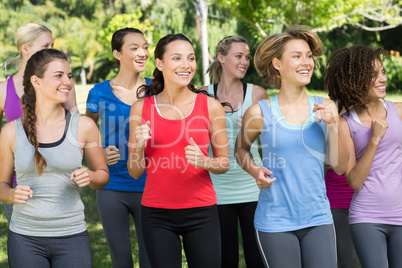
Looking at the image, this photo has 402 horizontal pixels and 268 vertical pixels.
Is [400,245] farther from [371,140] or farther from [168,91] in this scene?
[168,91]

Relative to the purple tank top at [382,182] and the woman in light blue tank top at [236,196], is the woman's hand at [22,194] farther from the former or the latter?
the purple tank top at [382,182]

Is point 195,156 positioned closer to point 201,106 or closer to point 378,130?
point 201,106

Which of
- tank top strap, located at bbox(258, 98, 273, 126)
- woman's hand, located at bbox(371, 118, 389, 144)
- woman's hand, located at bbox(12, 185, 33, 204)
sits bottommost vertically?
woman's hand, located at bbox(12, 185, 33, 204)

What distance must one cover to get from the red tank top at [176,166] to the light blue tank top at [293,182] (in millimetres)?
422

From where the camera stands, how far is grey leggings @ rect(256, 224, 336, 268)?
332cm

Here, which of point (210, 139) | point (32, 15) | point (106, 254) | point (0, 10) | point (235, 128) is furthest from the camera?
point (32, 15)

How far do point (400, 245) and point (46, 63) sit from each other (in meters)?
2.59

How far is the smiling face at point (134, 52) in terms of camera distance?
192 inches

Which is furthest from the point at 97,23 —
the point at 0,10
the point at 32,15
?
the point at 0,10

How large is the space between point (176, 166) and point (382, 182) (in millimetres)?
1388

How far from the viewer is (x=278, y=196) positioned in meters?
3.44

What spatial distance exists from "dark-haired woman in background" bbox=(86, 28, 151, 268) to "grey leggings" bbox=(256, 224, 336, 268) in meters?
1.53

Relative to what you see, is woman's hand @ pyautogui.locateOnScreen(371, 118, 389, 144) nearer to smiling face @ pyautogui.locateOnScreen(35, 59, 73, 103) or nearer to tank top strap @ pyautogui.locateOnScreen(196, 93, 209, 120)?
tank top strap @ pyautogui.locateOnScreen(196, 93, 209, 120)

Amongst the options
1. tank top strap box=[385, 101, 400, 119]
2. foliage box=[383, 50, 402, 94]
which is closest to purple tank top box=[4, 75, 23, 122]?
tank top strap box=[385, 101, 400, 119]
